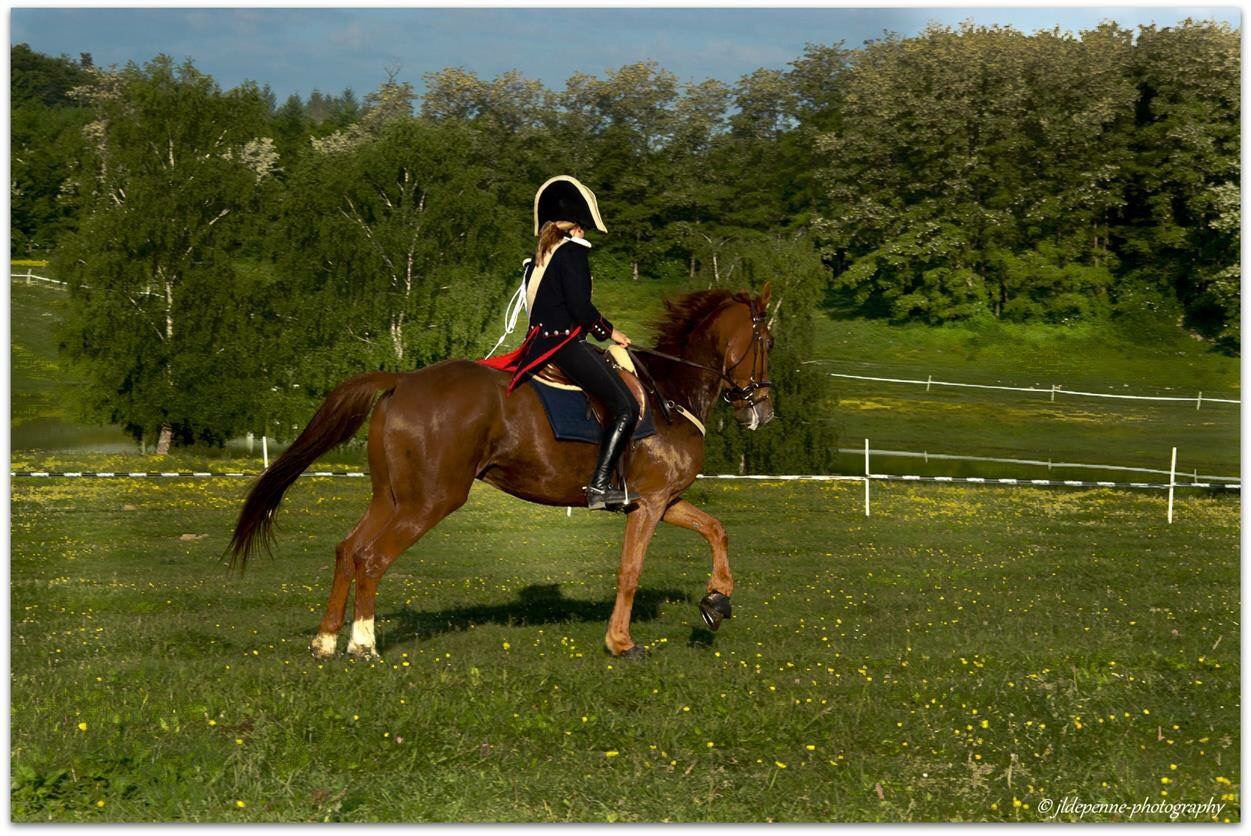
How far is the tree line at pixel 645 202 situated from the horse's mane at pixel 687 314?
91.2ft

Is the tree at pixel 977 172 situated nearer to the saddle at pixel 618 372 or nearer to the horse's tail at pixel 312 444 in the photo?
the saddle at pixel 618 372

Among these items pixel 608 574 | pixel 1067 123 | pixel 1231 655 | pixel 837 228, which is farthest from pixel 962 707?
pixel 1067 123

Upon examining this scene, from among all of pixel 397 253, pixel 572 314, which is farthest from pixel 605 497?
pixel 397 253

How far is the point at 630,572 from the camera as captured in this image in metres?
12.6

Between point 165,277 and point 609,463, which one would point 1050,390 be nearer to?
point 165,277

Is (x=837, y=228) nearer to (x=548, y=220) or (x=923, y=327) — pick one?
(x=923, y=327)

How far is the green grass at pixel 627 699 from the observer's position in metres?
8.36

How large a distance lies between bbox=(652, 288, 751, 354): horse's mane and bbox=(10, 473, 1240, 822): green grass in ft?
9.50

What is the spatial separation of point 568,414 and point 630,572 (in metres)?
1.55

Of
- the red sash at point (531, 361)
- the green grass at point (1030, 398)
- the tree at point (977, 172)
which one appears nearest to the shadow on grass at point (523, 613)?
the red sash at point (531, 361)

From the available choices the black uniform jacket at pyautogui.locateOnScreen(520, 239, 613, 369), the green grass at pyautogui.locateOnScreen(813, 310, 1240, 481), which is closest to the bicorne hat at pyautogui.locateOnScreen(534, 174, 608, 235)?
the black uniform jacket at pyautogui.locateOnScreen(520, 239, 613, 369)

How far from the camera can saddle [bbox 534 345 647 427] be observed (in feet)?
41.0

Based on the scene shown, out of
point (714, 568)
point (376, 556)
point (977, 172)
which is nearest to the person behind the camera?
point (376, 556)

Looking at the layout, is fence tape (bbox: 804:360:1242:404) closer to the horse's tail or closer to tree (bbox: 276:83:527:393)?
tree (bbox: 276:83:527:393)
